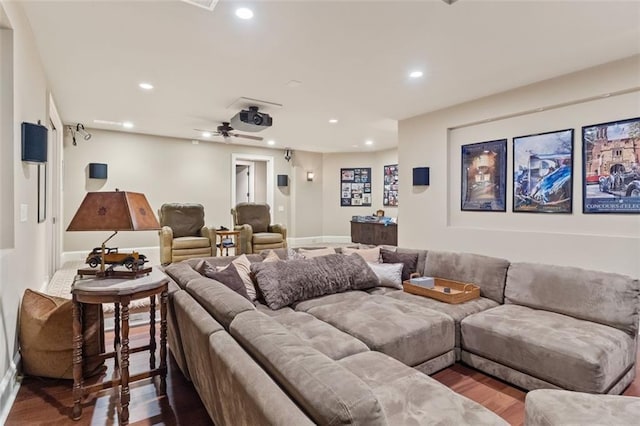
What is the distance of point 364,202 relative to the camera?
9.37 metres

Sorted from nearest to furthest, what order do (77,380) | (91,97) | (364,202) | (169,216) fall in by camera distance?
(77,380) → (91,97) → (169,216) → (364,202)

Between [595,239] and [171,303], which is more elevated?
[595,239]

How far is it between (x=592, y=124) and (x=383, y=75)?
2268 mm

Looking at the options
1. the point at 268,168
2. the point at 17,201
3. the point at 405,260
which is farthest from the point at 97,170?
the point at 405,260

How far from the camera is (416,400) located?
4.61 feet

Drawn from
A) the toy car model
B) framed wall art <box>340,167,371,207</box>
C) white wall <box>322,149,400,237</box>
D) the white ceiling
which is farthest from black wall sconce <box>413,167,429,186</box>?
the toy car model

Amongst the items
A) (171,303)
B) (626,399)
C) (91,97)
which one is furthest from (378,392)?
(91,97)

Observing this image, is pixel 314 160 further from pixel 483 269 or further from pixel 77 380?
pixel 77 380

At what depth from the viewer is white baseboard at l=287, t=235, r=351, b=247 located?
9023mm

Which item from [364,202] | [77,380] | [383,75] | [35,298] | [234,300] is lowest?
[77,380]

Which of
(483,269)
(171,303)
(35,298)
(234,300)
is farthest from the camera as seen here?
(483,269)

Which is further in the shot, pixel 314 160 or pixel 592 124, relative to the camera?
pixel 314 160

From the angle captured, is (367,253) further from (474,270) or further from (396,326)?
(396,326)

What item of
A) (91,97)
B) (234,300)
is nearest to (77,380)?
(234,300)
